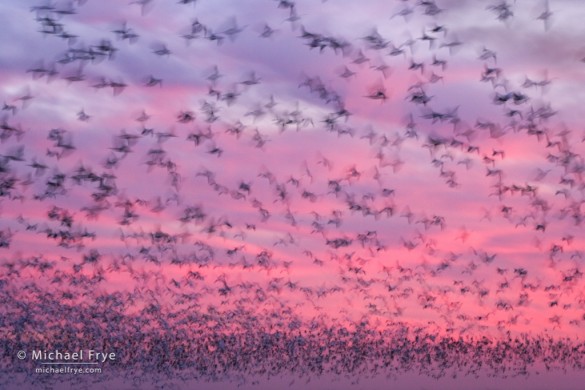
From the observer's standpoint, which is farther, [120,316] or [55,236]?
[120,316]

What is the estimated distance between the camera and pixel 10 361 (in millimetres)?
67688

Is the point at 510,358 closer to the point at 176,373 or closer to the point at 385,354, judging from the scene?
the point at 385,354

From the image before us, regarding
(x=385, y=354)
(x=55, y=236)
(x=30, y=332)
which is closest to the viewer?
(x=55, y=236)

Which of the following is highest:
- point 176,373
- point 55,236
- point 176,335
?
point 55,236

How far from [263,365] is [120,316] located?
10.6 meters

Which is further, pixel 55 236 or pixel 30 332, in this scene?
pixel 30 332

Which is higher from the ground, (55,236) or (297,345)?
(55,236)

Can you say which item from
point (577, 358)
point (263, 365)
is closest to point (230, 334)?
point (263, 365)

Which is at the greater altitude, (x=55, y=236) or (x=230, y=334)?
(x=55, y=236)

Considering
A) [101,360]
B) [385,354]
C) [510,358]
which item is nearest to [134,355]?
[101,360]

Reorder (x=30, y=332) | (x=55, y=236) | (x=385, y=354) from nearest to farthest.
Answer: (x=55, y=236)
(x=30, y=332)
(x=385, y=354)

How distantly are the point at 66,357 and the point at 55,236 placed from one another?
33774mm

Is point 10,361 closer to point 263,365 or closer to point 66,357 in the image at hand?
point 66,357

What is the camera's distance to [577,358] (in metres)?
64.7
